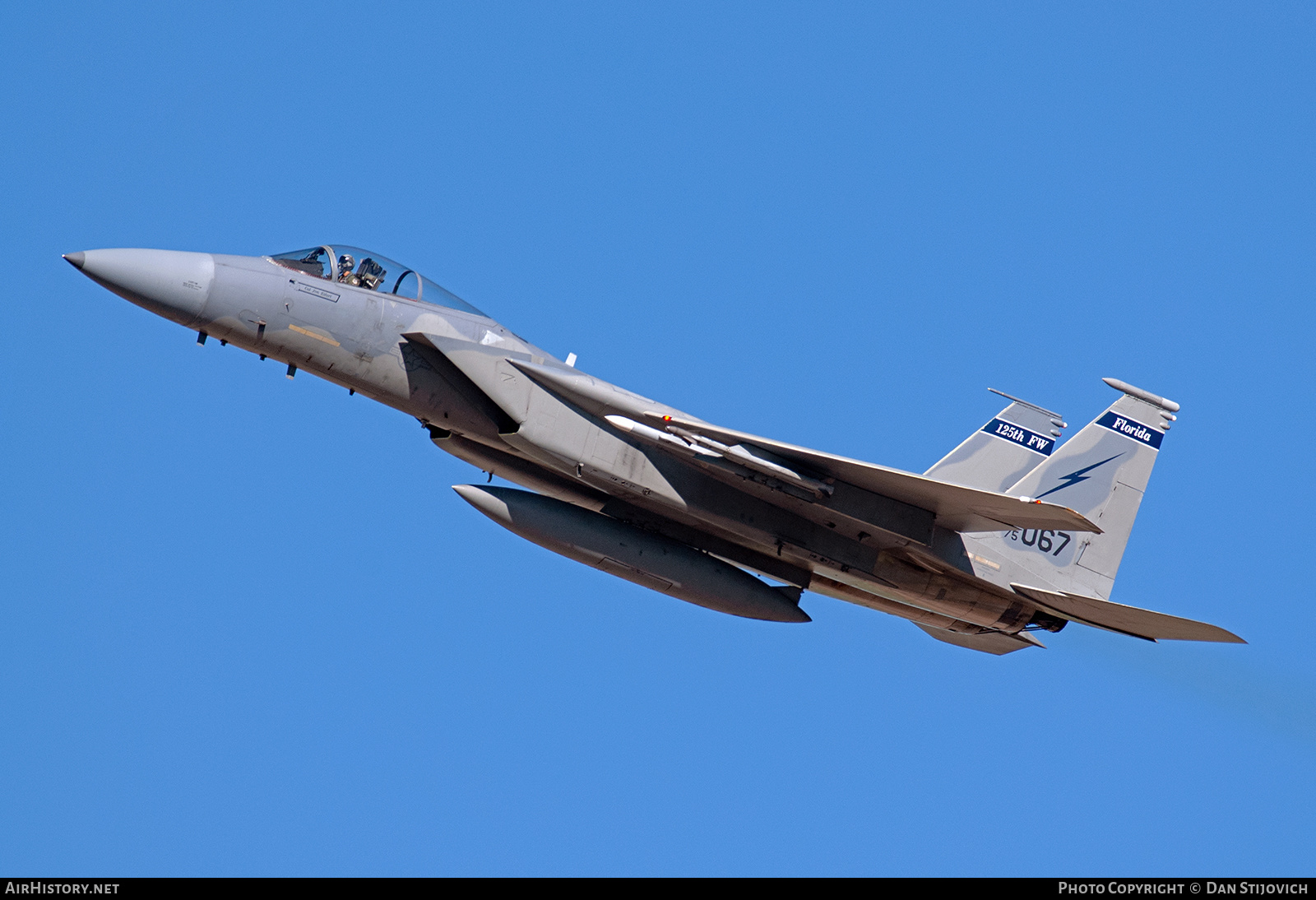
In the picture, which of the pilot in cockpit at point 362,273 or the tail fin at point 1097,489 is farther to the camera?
the tail fin at point 1097,489

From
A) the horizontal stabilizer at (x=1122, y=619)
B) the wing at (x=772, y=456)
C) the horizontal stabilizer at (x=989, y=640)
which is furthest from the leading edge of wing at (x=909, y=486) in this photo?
the horizontal stabilizer at (x=989, y=640)

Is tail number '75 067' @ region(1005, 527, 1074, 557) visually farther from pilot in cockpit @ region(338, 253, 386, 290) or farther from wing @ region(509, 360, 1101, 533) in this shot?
pilot in cockpit @ region(338, 253, 386, 290)

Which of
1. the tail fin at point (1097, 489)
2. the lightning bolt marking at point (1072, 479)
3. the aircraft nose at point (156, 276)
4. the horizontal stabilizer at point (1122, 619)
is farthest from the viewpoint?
the lightning bolt marking at point (1072, 479)

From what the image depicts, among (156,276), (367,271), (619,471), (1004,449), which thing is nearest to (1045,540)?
(1004,449)

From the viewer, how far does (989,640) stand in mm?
17672

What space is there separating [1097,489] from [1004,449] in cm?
124

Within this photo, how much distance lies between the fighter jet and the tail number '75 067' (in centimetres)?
12

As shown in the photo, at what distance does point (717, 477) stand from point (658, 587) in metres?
1.60

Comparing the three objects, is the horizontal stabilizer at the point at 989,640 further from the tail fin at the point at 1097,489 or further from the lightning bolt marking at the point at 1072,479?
the lightning bolt marking at the point at 1072,479

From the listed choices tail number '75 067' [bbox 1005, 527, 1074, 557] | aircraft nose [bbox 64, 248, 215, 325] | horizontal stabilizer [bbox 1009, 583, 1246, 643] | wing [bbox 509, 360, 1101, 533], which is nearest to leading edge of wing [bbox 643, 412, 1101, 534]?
wing [bbox 509, 360, 1101, 533]

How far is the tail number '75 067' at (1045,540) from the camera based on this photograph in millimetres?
16656
